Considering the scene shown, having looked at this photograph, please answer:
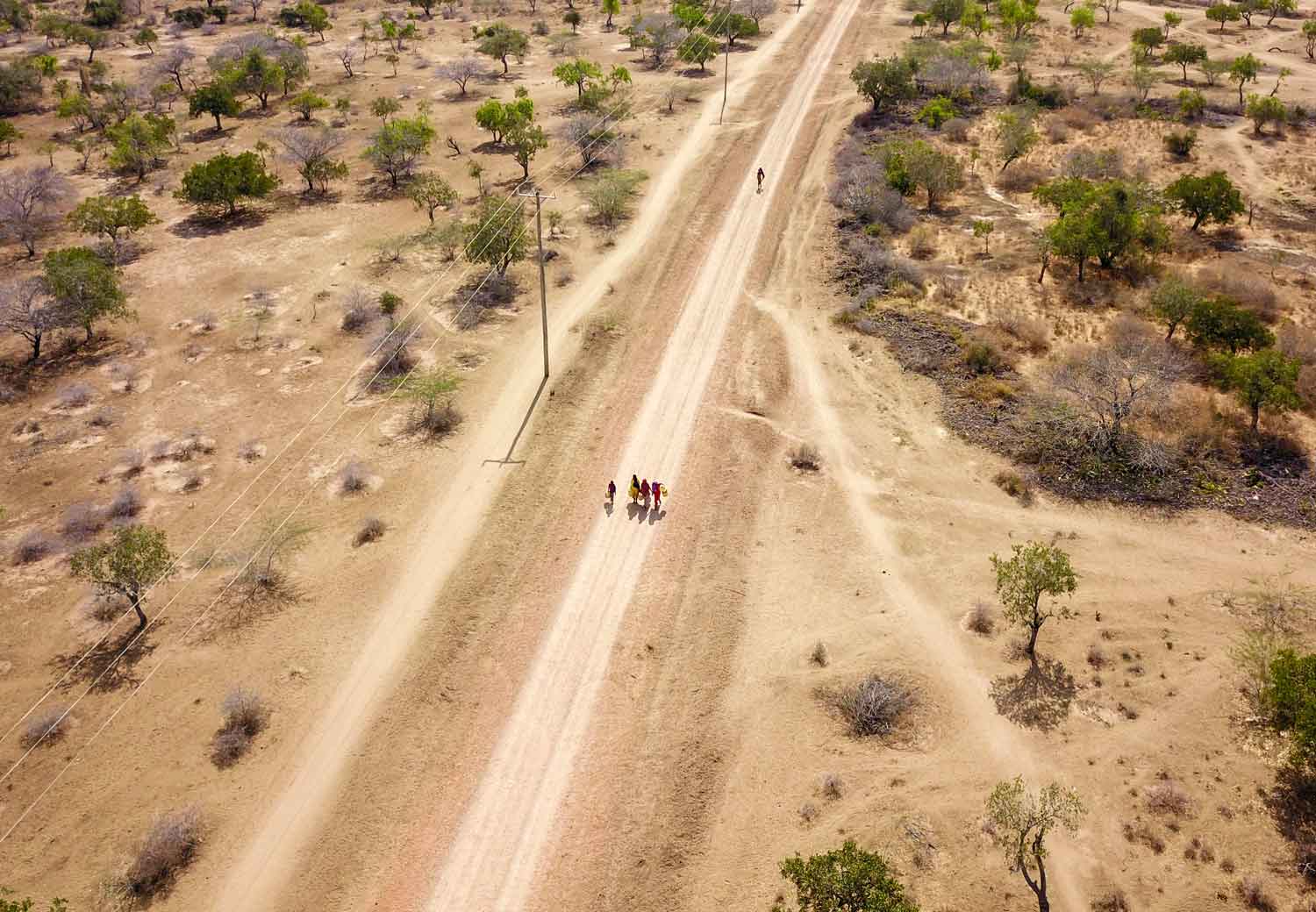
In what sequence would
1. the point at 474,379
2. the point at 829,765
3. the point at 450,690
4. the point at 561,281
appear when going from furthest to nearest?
the point at 561,281, the point at 474,379, the point at 450,690, the point at 829,765

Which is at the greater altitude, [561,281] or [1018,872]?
[561,281]

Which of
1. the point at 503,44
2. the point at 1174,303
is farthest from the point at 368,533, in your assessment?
the point at 503,44

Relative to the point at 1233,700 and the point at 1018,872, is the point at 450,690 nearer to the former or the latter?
the point at 1018,872

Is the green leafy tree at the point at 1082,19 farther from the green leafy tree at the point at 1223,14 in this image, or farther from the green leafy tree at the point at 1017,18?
the green leafy tree at the point at 1223,14

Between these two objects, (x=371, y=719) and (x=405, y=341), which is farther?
(x=405, y=341)

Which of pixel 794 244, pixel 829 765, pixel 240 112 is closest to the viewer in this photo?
pixel 829 765

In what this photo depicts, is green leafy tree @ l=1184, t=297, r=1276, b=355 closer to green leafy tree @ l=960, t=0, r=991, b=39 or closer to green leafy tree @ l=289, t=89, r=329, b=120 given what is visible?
green leafy tree @ l=960, t=0, r=991, b=39

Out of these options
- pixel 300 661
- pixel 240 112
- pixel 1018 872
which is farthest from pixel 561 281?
pixel 240 112
